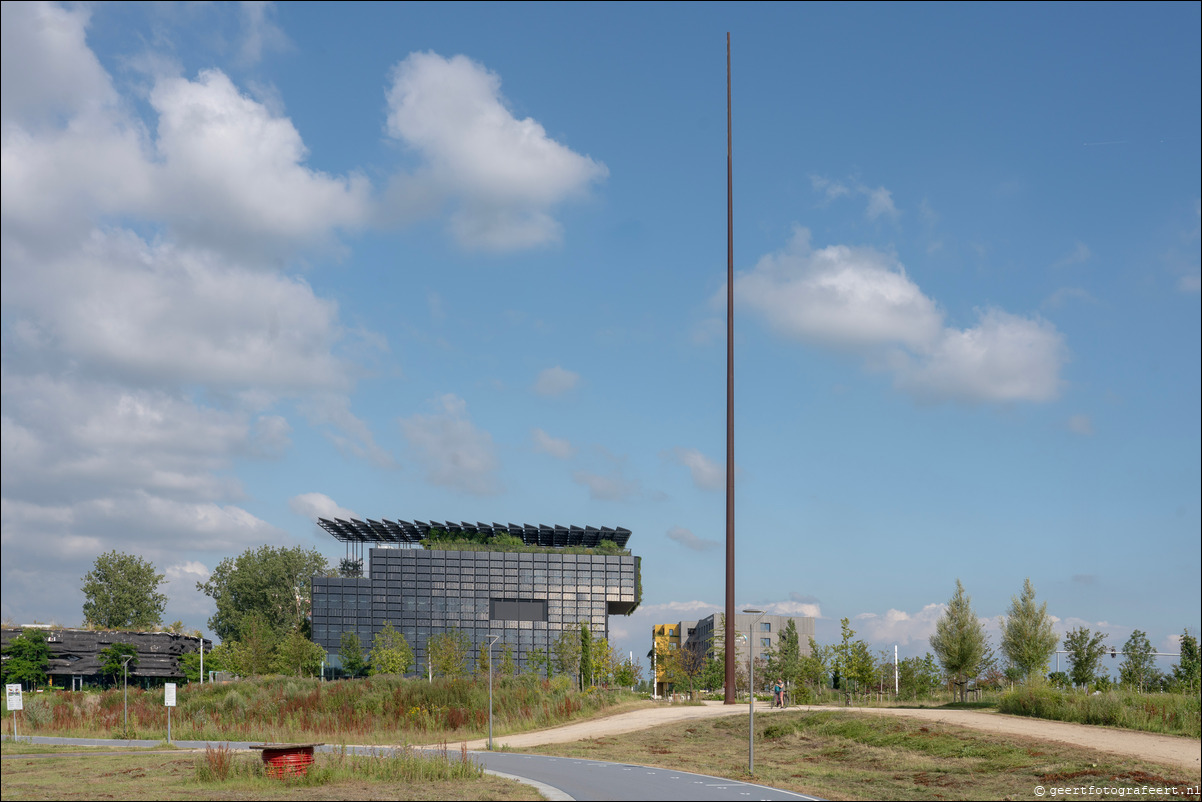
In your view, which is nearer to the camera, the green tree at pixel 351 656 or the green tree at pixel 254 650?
the green tree at pixel 351 656

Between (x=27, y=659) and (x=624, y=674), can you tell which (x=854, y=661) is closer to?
(x=624, y=674)

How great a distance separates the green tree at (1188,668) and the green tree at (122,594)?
116214 mm

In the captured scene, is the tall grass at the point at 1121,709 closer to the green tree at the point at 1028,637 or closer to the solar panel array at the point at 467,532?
the green tree at the point at 1028,637

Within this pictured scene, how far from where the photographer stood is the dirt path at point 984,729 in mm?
24875

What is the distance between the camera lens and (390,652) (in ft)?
269

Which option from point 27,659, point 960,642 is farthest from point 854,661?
point 27,659

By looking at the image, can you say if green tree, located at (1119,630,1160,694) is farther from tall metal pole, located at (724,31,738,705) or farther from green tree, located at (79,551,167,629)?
green tree, located at (79,551,167,629)

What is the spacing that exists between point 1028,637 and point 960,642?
9.60ft

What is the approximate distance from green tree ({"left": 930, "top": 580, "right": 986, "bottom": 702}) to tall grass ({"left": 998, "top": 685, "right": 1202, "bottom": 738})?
8.21m


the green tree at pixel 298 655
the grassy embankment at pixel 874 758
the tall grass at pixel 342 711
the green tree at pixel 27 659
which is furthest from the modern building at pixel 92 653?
the grassy embankment at pixel 874 758

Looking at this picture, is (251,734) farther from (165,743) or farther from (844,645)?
(844,645)

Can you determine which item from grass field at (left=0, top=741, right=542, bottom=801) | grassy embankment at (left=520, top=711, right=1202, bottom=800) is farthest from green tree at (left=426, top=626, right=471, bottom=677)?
grass field at (left=0, top=741, right=542, bottom=801)

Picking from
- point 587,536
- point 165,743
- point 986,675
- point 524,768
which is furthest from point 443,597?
point 524,768

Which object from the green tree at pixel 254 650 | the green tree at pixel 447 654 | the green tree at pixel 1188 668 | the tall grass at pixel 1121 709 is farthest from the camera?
the green tree at pixel 254 650
